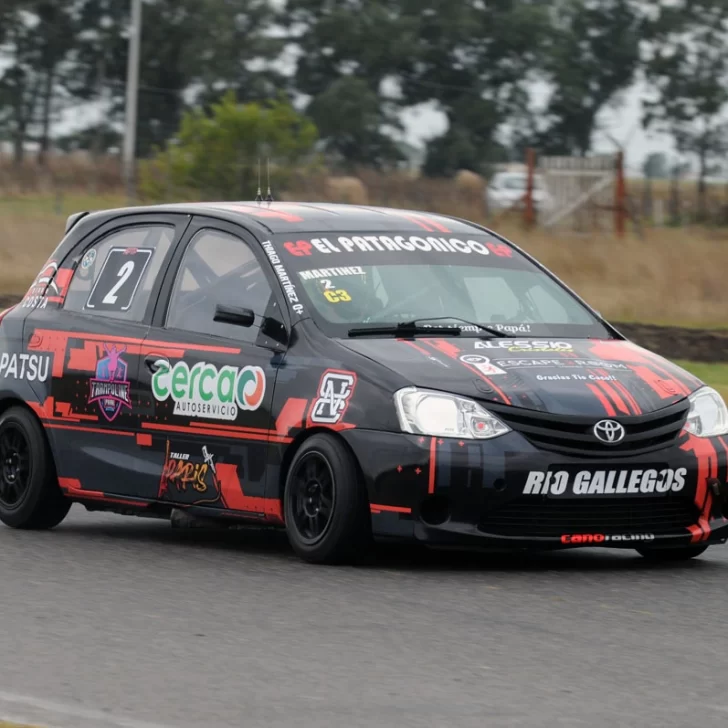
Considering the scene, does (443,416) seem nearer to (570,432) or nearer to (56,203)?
(570,432)

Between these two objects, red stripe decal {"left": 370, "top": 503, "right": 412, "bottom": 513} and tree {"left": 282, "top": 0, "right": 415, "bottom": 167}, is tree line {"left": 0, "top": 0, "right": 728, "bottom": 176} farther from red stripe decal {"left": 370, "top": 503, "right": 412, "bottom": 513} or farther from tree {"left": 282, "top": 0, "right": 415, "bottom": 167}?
red stripe decal {"left": 370, "top": 503, "right": 412, "bottom": 513}

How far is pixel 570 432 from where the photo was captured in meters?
7.83

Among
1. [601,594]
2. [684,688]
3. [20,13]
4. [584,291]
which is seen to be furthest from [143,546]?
[20,13]

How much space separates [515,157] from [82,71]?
1756 centimetres

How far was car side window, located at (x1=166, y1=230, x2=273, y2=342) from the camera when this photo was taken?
8789 millimetres

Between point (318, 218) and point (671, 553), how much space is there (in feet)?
7.56

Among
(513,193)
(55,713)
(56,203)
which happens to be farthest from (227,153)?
(55,713)

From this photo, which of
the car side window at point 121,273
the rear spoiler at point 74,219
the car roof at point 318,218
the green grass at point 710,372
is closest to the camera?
the car roof at point 318,218

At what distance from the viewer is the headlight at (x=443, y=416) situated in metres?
7.76

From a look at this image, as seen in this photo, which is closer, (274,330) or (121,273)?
(274,330)

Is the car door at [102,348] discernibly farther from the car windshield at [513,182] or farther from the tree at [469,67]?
the tree at [469,67]

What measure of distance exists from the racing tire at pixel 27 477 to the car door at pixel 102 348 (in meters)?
0.08

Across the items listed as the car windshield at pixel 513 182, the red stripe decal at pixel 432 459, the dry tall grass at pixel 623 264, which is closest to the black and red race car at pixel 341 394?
the red stripe decal at pixel 432 459

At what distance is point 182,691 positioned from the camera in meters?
5.61
